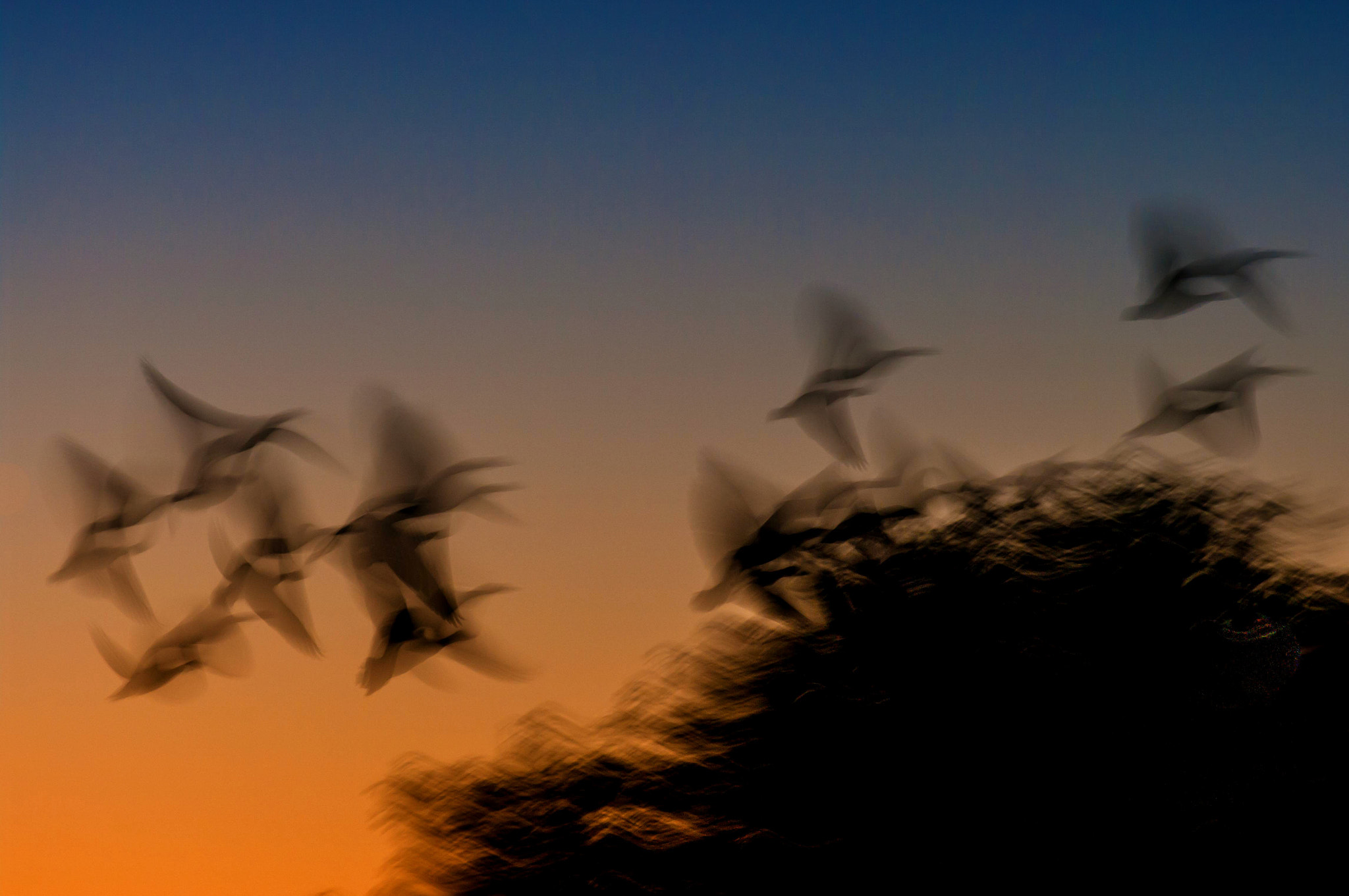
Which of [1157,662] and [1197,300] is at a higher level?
[1197,300]

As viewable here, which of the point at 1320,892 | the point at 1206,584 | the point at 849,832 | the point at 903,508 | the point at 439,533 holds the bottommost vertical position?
the point at 1320,892

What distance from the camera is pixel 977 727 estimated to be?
9.42 meters

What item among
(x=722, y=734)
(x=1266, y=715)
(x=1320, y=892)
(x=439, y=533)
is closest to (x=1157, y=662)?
(x=1266, y=715)

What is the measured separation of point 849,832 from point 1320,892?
3.07m

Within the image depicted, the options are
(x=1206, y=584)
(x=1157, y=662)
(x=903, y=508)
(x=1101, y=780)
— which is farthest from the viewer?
(x=903, y=508)

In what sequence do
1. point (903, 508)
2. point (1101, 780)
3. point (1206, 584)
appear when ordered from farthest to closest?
point (903, 508), point (1206, 584), point (1101, 780)

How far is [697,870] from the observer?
32.4ft

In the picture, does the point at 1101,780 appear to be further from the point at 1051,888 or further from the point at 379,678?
the point at 379,678

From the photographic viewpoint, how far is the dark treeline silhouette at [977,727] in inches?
339

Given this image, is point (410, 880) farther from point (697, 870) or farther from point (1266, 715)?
point (1266, 715)

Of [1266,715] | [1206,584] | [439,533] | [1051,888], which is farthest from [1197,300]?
[439,533]

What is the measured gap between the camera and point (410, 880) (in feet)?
38.3

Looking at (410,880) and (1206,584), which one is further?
(410,880)

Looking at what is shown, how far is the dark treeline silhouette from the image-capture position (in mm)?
8609
